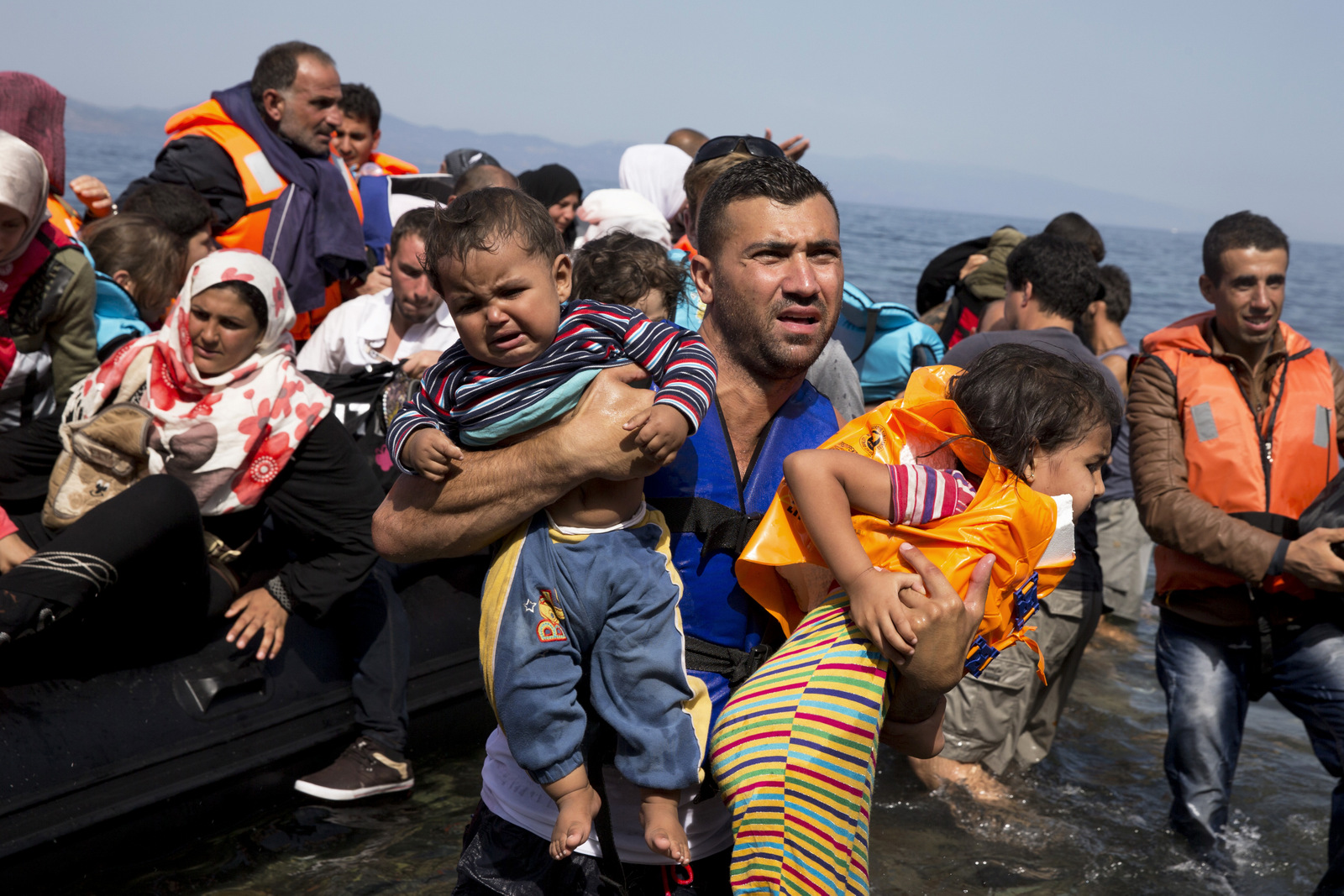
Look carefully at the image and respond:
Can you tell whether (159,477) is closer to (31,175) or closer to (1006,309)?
(31,175)

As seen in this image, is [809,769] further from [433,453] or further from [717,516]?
[433,453]

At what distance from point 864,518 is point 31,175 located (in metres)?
3.34

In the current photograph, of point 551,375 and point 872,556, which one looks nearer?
point 872,556

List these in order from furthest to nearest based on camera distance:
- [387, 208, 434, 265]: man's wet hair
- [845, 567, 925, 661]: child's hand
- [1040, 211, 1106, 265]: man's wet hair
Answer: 1. [1040, 211, 1106, 265]: man's wet hair
2. [387, 208, 434, 265]: man's wet hair
3. [845, 567, 925, 661]: child's hand

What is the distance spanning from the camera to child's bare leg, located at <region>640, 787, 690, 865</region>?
2010 millimetres

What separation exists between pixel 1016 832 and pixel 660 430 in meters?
3.82

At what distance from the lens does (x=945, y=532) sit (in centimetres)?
203

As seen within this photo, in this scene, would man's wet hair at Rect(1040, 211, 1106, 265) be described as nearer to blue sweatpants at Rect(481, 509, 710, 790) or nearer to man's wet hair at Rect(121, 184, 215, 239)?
man's wet hair at Rect(121, 184, 215, 239)

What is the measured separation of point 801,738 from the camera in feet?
6.30

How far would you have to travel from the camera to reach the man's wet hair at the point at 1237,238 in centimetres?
425

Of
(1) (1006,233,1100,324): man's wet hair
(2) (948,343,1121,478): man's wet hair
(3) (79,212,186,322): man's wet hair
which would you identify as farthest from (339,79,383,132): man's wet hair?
(2) (948,343,1121,478): man's wet hair

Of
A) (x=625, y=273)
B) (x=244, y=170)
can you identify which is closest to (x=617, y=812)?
(x=625, y=273)

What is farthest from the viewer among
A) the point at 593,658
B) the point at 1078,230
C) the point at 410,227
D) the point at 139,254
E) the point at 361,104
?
the point at 361,104

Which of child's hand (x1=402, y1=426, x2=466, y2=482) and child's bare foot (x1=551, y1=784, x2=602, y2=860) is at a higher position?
child's hand (x1=402, y1=426, x2=466, y2=482)
